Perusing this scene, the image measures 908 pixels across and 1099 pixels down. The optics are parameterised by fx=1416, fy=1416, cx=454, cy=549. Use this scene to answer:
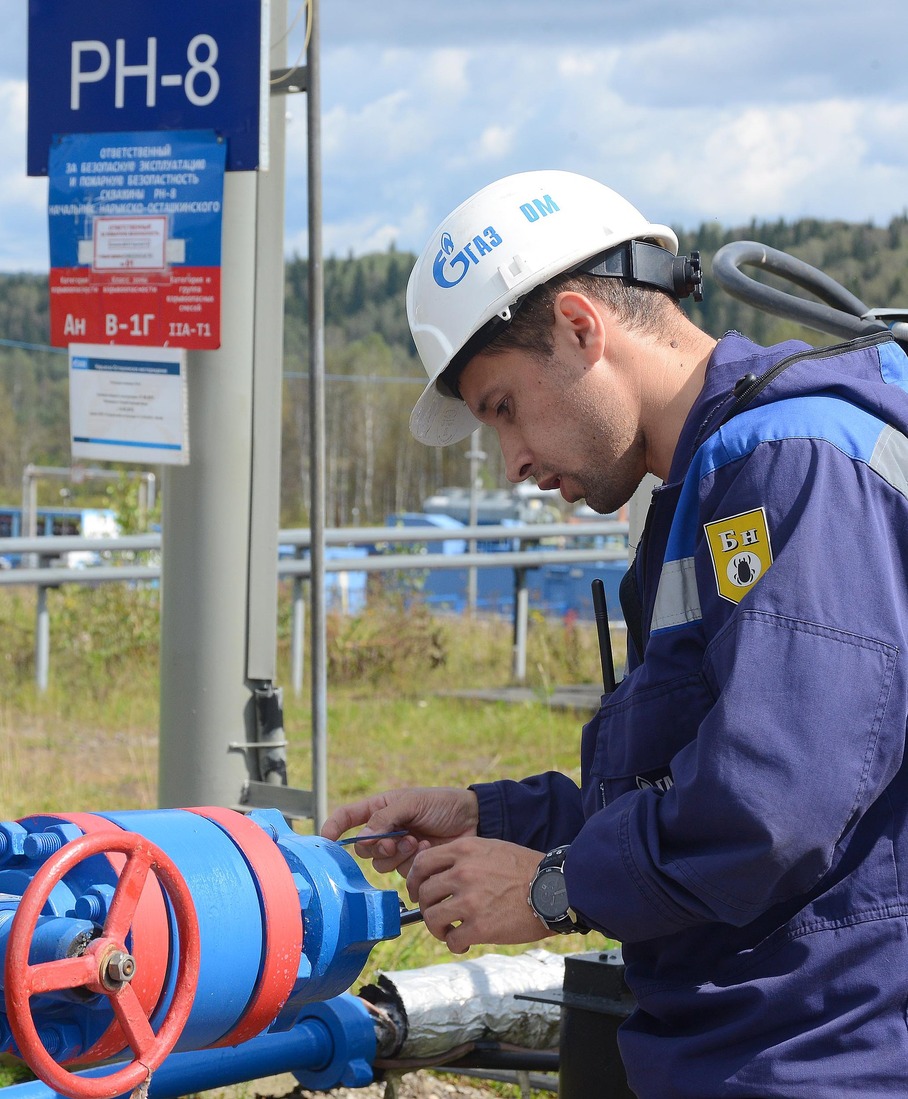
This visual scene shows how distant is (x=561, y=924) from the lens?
1.95m

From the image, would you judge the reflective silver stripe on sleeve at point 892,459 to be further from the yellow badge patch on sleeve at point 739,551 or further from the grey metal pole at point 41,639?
A: the grey metal pole at point 41,639

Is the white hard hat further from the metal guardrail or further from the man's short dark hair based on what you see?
the metal guardrail

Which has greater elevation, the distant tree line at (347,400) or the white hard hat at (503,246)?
the distant tree line at (347,400)

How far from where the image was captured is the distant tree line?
63.0 meters

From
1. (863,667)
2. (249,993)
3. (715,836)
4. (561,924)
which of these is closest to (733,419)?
(863,667)

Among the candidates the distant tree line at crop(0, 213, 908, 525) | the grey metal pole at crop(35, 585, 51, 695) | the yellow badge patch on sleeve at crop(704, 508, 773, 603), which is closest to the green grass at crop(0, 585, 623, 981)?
the grey metal pole at crop(35, 585, 51, 695)

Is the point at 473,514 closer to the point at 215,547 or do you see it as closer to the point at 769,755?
the point at 215,547

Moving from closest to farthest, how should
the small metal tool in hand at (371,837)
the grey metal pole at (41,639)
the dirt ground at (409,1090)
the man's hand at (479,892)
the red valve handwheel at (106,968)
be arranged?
the red valve handwheel at (106,968) < the man's hand at (479,892) < the small metal tool in hand at (371,837) < the dirt ground at (409,1090) < the grey metal pole at (41,639)

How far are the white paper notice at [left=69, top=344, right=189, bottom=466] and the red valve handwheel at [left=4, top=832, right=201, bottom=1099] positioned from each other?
191cm

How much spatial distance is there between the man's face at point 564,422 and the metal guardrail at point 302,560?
382cm

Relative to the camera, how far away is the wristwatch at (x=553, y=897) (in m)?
1.94

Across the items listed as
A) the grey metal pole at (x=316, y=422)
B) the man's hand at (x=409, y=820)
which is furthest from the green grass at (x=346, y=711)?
the man's hand at (x=409, y=820)

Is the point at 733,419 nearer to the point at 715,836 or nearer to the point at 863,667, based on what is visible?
the point at 863,667

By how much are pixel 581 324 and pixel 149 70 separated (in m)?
1.94
